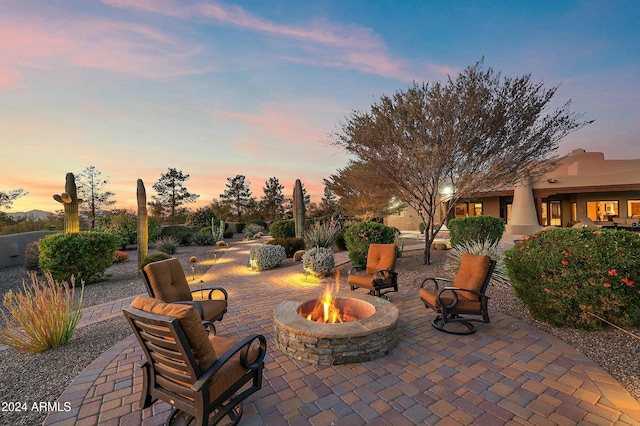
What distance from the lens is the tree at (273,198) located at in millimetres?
37375

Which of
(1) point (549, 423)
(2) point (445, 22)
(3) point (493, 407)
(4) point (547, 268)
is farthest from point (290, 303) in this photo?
(2) point (445, 22)

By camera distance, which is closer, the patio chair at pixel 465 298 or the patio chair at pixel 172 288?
the patio chair at pixel 172 288

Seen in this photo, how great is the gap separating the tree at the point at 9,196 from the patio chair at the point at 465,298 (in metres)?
22.7

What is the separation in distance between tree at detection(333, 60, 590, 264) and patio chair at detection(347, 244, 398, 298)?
273 cm

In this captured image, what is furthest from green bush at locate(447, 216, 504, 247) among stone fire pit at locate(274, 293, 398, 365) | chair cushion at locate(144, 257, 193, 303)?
chair cushion at locate(144, 257, 193, 303)

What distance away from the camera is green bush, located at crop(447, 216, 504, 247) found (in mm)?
9000

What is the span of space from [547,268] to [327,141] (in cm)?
610

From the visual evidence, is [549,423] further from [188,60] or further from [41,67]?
[41,67]

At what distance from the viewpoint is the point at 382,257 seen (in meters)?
5.34

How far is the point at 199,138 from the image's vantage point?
1107cm

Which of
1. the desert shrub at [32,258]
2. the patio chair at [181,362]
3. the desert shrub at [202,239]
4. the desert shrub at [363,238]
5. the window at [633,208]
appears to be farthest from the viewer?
the window at [633,208]

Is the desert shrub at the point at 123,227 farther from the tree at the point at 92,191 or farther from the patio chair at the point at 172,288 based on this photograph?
the patio chair at the point at 172,288

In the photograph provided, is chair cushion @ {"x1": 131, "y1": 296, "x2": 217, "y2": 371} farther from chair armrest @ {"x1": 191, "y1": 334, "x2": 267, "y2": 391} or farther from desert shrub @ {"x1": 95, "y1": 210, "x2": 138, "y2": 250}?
desert shrub @ {"x1": 95, "y1": 210, "x2": 138, "y2": 250}

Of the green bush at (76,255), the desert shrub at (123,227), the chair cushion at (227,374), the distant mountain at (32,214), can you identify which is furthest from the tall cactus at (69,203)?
the distant mountain at (32,214)
